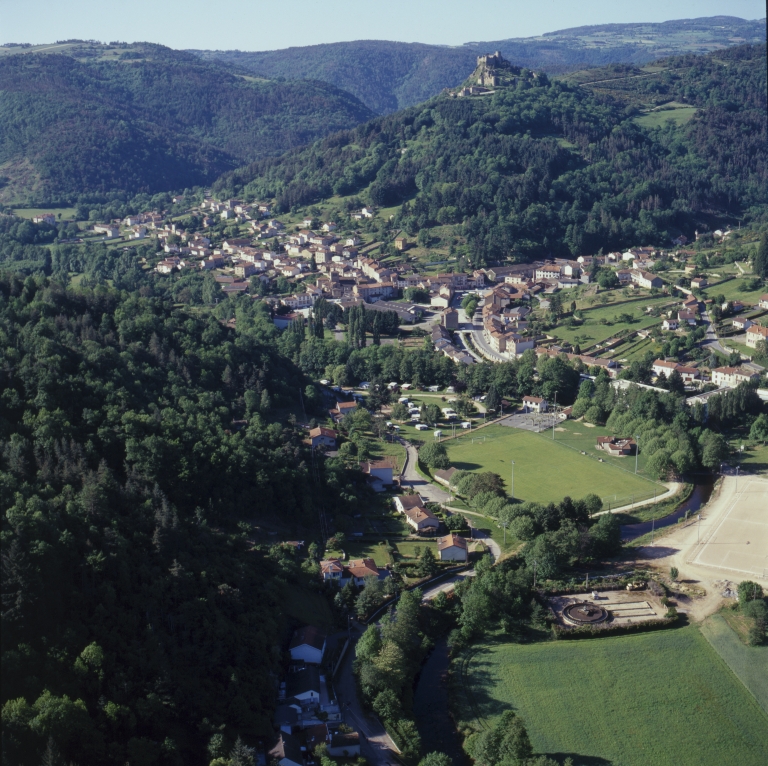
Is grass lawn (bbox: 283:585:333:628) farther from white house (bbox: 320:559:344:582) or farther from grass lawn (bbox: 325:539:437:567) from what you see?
grass lawn (bbox: 325:539:437:567)

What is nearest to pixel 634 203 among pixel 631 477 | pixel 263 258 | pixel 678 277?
pixel 678 277

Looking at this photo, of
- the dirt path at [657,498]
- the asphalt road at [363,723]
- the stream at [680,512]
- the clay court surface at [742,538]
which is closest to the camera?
the asphalt road at [363,723]

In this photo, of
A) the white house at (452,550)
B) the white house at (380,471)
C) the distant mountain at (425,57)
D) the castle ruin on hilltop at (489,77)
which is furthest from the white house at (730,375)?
the distant mountain at (425,57)

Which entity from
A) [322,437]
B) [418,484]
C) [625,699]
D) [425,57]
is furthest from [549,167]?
[425,57]

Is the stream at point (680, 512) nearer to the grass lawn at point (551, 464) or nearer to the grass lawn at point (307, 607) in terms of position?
the grass lawn at point (551, 464)

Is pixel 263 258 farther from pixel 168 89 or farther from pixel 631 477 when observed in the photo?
pixel 168 89
